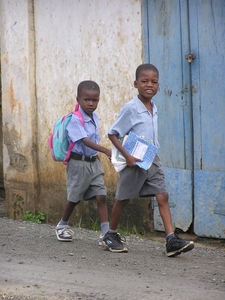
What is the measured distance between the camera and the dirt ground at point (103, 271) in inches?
201

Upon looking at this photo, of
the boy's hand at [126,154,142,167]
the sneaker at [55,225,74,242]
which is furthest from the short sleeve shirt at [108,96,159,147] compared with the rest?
the sneaker at [55,225,74,242]

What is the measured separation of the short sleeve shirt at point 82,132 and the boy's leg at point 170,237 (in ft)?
2.80

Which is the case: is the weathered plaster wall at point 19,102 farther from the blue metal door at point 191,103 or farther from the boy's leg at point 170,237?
the boy's leg at point 170,237

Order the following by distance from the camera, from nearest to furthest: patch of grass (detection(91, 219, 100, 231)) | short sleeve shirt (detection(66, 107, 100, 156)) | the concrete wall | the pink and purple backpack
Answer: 1. short sleeve shirt (detection(66, 107, 100, 156))
2. the pink and purple backpack
3. the concrete wall
4. patch of grass (detection(91, 219, 100, 231))

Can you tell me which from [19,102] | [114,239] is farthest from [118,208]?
[19,102]

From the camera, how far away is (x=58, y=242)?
690 centimetres

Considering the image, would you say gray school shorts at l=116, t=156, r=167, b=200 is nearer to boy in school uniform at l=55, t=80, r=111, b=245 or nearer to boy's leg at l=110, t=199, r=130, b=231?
boy's leg at l=110, t=199, r=130, b=231

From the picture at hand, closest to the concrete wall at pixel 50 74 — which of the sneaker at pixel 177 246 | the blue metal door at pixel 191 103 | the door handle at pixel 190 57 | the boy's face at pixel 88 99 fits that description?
the blue metal door at pixel 191 103

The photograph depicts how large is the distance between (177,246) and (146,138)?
88cm

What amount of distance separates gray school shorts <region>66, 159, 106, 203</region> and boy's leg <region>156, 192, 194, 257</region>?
2.43ft

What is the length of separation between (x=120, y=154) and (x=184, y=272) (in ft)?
3.48

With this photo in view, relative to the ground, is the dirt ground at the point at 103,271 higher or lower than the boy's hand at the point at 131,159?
lower

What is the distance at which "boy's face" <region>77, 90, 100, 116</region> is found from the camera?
21.1ft

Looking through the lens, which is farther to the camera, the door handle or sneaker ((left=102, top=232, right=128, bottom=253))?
the door handle
